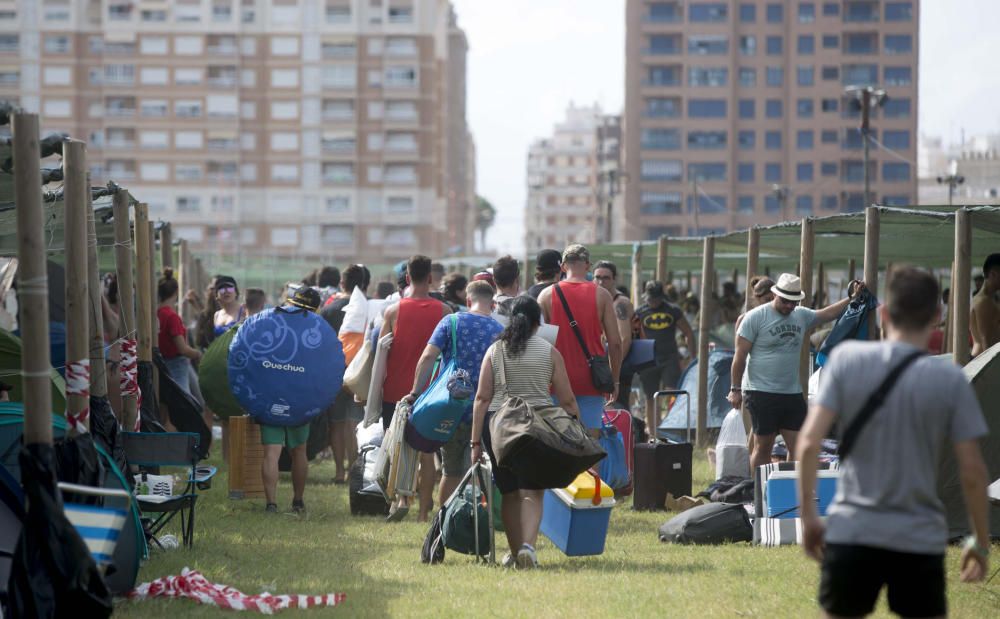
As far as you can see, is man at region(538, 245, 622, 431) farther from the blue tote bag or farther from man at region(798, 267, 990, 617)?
man at region(798, 267, 990, 617)

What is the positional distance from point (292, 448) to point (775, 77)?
96335 mm

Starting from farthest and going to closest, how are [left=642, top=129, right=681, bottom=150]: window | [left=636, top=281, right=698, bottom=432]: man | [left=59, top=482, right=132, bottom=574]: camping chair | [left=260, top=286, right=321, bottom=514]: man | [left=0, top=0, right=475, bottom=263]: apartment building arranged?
[left=642, top=129, right=681, bottom=150]: window, [left=0, top=0, right=475, bottom=263]: apartment building, [left=636, top=281, right=698, bottom=432]: man, [left=260, top=286, right=321, bottom=514]: man, [left=59, top=482, right=132, bottom=574]: camping chair

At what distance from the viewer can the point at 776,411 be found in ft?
34.2

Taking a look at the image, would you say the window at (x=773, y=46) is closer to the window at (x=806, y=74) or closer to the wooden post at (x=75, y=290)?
the window at (x=806, y=74)

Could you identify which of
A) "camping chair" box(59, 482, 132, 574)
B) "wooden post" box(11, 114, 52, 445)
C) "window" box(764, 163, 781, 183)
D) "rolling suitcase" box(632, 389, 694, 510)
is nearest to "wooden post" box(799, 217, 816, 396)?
"rolling suitcase" box(632, 389, 694, 510)

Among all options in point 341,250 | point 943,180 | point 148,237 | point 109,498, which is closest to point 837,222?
point 148,237

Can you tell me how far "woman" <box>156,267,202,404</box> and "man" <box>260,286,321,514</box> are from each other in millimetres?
2827

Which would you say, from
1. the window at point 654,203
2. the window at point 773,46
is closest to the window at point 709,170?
the window at point 654,203

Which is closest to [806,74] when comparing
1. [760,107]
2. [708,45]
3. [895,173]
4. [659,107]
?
[760,107]

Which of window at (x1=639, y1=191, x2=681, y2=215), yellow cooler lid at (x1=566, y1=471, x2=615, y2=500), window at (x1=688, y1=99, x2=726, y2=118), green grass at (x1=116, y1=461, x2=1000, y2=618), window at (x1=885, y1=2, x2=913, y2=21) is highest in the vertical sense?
window at (x1=885, y1=2, x2=913, y2=21)

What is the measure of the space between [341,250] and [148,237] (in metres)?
86.2

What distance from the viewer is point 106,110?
9638 cm

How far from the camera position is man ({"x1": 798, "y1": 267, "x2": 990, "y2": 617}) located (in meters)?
4.58

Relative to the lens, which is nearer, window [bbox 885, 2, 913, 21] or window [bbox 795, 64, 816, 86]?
window [bbox 885, 2, 913, 21]
